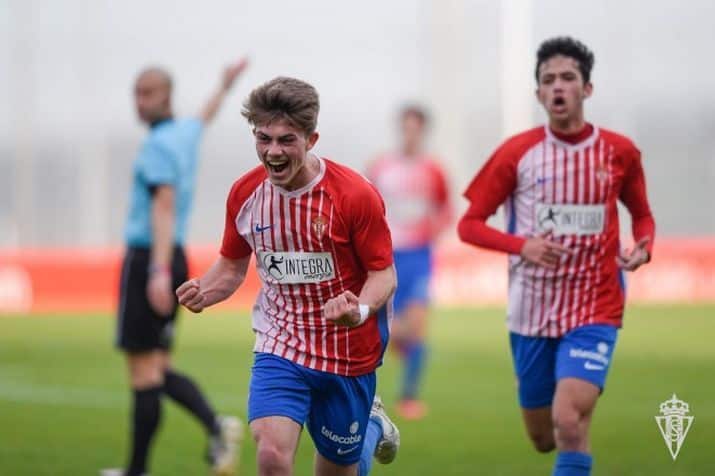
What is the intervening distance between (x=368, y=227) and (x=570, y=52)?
1756mm

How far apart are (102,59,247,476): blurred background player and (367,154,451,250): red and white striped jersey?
14.7 ft

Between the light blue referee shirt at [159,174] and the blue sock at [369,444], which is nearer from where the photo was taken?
the blue sock at [369,444]

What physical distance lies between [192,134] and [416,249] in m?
→ 4.53

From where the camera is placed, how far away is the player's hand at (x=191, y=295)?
19.9ft

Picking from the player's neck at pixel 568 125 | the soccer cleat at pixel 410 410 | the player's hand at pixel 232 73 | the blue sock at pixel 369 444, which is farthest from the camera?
the soccer cleat at pixel 410 410

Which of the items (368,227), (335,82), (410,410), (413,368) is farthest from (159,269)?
(335,82)

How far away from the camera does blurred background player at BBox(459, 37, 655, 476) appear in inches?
281

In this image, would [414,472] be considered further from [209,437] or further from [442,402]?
[442,402]

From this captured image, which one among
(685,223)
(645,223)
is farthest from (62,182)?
(645,223)

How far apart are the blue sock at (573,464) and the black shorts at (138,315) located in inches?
111

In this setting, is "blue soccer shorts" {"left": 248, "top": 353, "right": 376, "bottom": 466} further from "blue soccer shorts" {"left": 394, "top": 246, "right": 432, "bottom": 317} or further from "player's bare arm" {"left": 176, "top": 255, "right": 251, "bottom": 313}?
"blue soccer shorts" {"left": 394, "top": 246, "right": 432, "bottom": 317}

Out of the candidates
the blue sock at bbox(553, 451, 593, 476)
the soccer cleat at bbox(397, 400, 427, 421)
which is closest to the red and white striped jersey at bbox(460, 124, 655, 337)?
the blue sock at bbox(553, 451, 593, 476)

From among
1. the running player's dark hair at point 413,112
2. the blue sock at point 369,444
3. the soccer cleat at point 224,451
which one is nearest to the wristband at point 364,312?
the blue sock at point 369,444

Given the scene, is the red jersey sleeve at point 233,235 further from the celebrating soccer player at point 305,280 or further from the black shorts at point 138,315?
the black shorts at point 138,315
